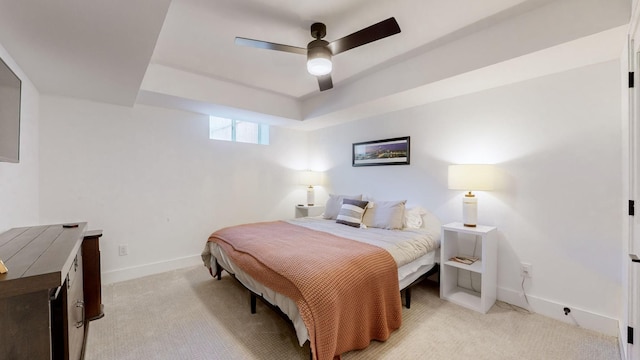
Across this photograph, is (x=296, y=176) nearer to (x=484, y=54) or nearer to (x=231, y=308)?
(x=231, y=308)

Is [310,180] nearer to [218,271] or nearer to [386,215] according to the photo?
[386,215]

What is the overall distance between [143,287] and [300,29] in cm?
315

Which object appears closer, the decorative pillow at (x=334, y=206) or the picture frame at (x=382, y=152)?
the picture frame at (x=382, y=152)

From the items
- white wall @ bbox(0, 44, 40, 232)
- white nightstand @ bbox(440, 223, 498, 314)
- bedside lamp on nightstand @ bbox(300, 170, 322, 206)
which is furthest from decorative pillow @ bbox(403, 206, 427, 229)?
white wall @ bbox(0, 44, 40, 232)

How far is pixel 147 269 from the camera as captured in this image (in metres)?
3.31

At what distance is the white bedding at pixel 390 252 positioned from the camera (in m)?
1.92

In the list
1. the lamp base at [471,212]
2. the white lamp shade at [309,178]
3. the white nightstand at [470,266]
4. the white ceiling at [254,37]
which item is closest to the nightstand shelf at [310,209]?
the white lamp shade at [309,178]

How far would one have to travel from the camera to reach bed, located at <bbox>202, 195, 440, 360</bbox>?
5.22ft

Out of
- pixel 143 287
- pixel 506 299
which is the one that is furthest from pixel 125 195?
pixel 506 299

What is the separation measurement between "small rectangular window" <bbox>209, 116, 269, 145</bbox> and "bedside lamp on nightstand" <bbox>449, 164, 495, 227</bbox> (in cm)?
300

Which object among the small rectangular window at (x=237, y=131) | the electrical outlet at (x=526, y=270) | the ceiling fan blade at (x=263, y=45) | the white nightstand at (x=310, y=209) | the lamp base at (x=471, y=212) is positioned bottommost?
the electrical outlet at (x=526, y=270)

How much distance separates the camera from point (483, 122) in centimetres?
278

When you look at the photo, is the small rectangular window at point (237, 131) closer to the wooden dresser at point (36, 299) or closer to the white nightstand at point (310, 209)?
the white nightstand at point (310, 209)

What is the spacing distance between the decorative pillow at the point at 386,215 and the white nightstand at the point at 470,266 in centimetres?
53
